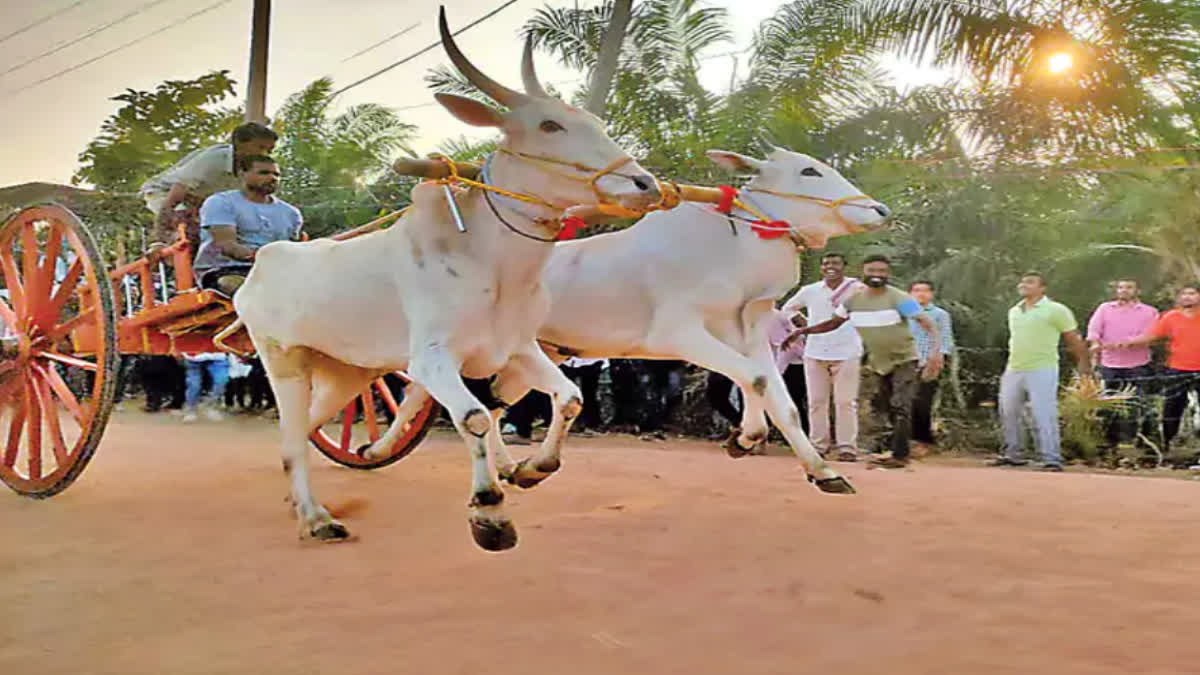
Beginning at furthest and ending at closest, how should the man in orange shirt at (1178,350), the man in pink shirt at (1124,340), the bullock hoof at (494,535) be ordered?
the man in pink shirt at (1124,340) < the man in orange shirt at (1178,350) < the bullock hoof at (494,535)

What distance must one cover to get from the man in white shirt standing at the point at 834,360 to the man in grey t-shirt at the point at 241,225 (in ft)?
14.4

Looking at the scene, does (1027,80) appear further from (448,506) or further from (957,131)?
(448,506)

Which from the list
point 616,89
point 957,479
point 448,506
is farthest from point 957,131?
point 448,506

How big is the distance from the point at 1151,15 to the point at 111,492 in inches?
398

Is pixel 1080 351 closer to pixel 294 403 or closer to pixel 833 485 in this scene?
pixel 833 485

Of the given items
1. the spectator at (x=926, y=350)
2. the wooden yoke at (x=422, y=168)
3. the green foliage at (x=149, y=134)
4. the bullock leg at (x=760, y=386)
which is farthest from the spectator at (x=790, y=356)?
the green foliage at (x=149, y=134)

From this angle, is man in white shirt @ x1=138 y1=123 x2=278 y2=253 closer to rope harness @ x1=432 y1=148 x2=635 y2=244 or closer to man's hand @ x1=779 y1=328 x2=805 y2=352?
rope harness @ x1=432 y1=148 x2=635 y2=244

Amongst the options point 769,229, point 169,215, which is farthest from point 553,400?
point 169,215

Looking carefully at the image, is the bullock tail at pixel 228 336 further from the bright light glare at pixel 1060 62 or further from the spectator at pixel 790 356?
the bright light glare at pixel 1060 62

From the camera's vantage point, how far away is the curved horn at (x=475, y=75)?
416 cm

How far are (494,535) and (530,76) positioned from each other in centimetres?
184

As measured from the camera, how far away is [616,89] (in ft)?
44.1

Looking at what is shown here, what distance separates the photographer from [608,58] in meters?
12.5

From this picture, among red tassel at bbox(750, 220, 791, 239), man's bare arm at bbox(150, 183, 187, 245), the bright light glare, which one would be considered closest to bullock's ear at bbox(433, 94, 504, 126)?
red tassel at bbox(750, 220, 791, 239)
